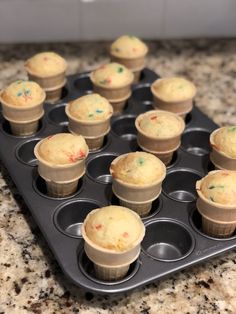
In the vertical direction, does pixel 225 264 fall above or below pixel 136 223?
below

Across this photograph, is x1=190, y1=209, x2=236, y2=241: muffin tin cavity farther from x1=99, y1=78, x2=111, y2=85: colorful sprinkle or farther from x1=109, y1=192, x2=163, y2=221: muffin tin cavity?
x1=99, y1=78, x2=111, y2=85: colorful sprinkle

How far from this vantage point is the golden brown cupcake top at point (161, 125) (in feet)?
5.29

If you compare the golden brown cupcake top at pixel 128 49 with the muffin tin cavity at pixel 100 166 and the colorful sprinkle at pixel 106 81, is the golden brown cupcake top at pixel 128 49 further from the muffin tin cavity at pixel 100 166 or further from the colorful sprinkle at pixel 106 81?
the muffin tin cavity at pixel 100 166

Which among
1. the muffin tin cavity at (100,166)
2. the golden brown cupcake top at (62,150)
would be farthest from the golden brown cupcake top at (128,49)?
the golden brown cupcake top at (62,150)

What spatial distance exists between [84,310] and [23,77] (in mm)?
1297

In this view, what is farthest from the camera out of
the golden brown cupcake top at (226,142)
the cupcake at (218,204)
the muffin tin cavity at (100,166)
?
the muffin tin cavity at (100,166)

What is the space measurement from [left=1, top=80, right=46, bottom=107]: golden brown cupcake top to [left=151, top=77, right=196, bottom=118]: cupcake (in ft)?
1.48

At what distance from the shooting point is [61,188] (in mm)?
1482

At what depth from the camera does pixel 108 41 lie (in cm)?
253

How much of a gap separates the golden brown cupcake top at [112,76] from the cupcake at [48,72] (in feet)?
0.46

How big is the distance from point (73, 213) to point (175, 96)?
63cm

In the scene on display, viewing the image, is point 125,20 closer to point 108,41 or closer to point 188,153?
point 108,41

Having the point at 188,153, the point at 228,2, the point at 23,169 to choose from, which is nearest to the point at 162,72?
the point at 228,2

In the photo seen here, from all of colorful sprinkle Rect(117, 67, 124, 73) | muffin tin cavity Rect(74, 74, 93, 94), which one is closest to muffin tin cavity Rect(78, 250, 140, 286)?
colorful sprinkle Rect(117, 67, 124, 73)
